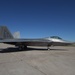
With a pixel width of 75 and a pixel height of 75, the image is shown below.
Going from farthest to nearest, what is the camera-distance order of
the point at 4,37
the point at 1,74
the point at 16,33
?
the point at 16,33
the point at 4,37
the point at 1,74

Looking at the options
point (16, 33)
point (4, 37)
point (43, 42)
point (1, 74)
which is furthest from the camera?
point (16, 33)

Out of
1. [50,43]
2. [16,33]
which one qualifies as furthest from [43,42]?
[16,33]

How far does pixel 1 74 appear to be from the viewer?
548cm

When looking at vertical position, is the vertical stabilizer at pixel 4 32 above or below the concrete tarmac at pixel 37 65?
above

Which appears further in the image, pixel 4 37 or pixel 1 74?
pixel 4 37

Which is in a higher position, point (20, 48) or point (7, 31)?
point (7, 31)

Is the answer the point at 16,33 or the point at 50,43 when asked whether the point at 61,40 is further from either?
the point at 16,33

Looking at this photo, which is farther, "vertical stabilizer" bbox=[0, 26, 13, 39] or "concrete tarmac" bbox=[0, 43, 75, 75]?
"vertical stabilizer" bbox=[0, 26, 13, 39]

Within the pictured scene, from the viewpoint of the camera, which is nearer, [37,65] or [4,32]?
[37,65]

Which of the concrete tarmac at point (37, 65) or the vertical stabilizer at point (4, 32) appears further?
the vertical stabilizer at point (4, 32)

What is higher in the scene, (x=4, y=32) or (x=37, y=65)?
(x=4, y=32)

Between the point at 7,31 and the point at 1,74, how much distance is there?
1675 cm

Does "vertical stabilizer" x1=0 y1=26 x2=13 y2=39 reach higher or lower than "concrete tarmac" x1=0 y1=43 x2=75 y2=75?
higher

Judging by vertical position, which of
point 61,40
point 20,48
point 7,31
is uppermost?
point 7,31
